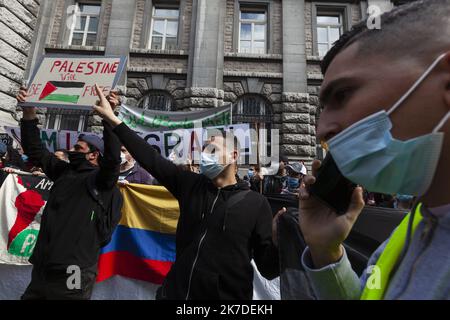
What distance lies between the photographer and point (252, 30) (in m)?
11.0

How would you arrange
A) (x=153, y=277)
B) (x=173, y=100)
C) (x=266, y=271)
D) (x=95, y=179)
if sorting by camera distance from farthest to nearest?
(x=173, y=100), (x=153, y=277), (x=95, y=179), (x=266, y=271)

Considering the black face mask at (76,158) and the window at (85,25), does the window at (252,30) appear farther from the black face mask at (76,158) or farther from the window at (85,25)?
the black face mask at (76,158)

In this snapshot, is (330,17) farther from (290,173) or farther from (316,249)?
(316,249)

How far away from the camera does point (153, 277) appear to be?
3514 millimetres

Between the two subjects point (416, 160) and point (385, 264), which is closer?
point (416, 160)

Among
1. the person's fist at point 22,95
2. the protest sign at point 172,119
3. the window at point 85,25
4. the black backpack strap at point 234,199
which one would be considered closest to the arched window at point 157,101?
the window at point 85,25

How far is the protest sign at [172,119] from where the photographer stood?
21.2 ft

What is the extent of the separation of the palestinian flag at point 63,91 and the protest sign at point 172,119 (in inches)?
121

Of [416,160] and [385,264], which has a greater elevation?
[416,160]

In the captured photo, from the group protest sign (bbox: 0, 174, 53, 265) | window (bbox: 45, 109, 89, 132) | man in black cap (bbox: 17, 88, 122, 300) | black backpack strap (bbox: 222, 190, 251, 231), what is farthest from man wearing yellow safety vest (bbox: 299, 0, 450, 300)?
window (bbox: 45, 109, 89, 132)

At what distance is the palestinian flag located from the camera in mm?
3432

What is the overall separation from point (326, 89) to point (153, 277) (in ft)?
11.1

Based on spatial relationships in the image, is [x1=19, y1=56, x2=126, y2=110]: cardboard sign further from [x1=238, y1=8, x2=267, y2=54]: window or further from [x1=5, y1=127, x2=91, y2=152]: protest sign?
[x1=238, y1=8, x2=267, y2=54]: window
